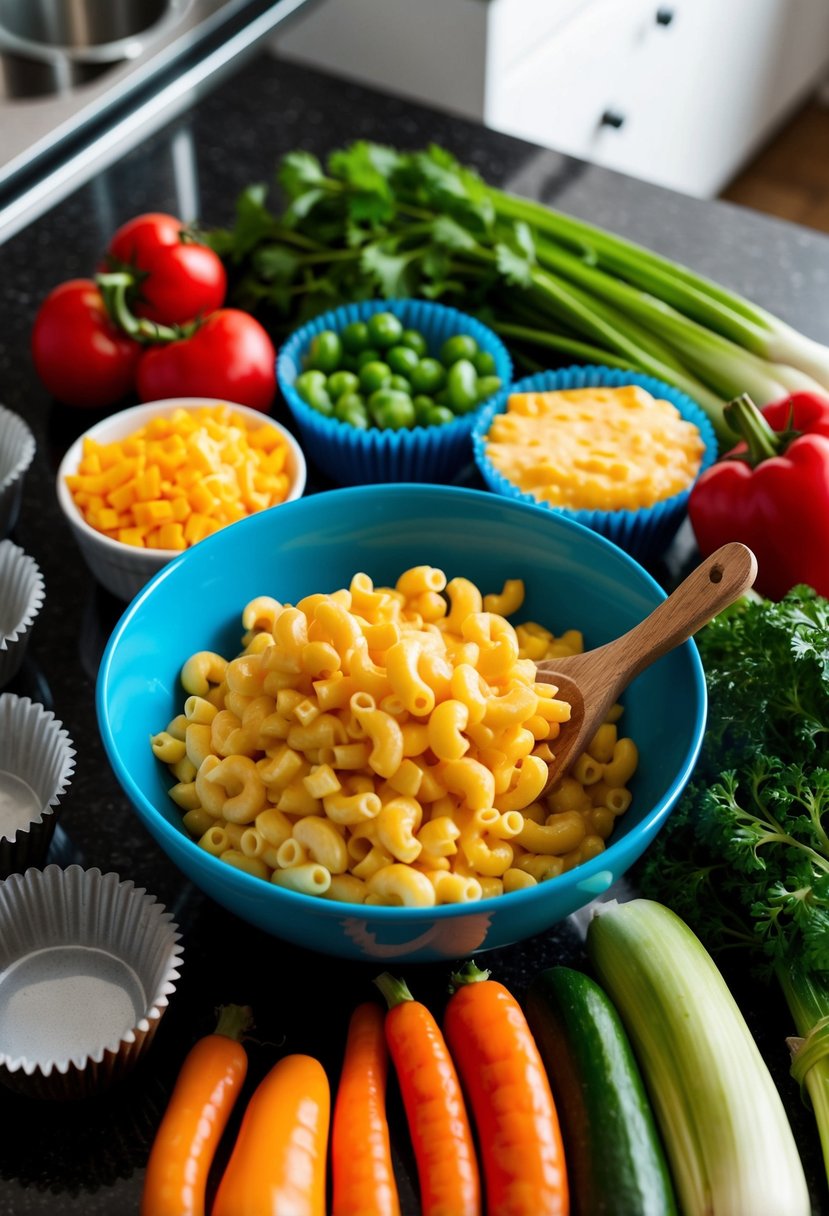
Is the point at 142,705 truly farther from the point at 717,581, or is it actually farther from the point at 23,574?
the point at 717,581

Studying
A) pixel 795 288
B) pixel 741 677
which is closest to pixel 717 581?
pixel 741 677

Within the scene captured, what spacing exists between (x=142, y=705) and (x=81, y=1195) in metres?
0.43

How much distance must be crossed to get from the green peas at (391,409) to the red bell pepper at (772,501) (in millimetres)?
359

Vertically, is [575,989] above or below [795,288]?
below

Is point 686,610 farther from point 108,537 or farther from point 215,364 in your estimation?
point 215,364

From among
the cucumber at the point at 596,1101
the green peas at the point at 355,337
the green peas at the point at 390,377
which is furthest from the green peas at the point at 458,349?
the cucumber at the point at 596,1101

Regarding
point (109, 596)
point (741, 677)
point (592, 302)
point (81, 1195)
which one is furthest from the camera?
point (592, 302)

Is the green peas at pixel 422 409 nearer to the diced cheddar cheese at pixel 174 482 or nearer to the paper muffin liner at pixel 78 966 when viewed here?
the diced cheddar cheese at pixel 174 482

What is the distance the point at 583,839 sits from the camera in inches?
46.4

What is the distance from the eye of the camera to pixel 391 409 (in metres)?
1.60

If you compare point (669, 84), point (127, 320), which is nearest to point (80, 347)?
point (127, 320)

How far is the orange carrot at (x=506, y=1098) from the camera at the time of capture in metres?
0.97

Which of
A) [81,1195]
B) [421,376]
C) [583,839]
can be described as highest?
[421,376]

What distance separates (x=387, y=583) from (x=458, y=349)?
1.27 ft
